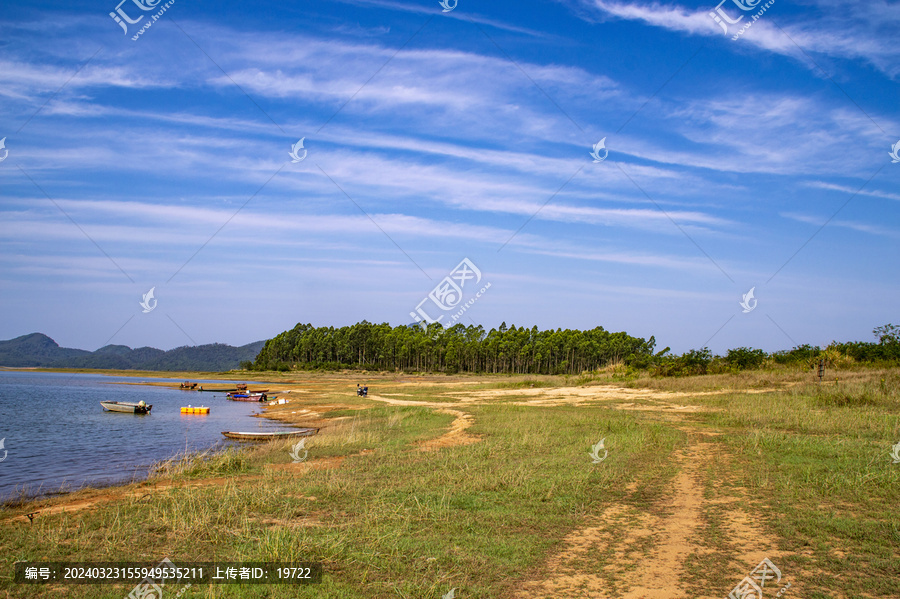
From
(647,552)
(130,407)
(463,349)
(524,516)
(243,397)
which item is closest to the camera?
(647,552)

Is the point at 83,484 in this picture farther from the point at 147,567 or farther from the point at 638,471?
the point at 638,471

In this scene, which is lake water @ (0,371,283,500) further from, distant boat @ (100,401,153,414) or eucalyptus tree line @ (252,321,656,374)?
eucalyptus tree line @ (252,321,656,374)

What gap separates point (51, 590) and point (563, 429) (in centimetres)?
1708

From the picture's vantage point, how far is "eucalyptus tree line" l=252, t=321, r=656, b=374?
119 meters

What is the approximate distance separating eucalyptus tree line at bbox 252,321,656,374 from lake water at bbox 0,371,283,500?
254 ft

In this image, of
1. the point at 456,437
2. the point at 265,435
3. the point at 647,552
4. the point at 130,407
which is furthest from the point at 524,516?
the point at 130,407

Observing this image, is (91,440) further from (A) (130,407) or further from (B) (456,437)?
(B) (456,437)

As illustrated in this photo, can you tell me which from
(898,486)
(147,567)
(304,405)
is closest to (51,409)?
(304,405)

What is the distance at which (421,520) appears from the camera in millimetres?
9594

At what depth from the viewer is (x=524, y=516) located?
32.8 ft

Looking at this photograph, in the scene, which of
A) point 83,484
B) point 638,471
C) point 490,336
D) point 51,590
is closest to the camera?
point 51,590

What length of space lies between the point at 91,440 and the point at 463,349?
318 ft

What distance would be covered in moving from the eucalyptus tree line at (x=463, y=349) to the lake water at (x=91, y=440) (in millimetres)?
77464

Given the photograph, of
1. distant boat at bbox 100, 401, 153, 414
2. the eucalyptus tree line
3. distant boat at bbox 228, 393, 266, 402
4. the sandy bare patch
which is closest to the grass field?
the sandy bare patch
